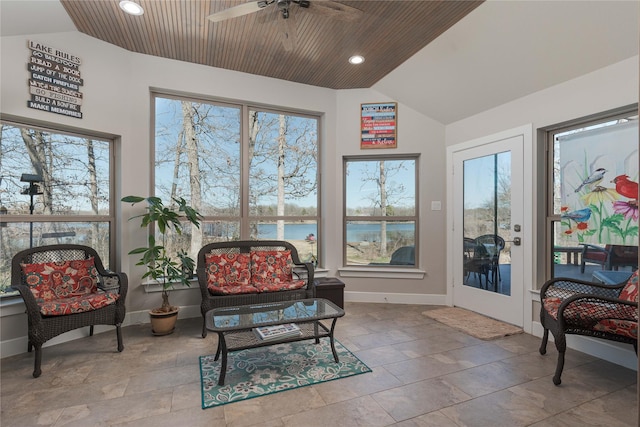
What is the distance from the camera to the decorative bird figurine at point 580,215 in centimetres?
270

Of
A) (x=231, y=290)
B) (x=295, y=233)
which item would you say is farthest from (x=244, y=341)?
(x=295, y=233)

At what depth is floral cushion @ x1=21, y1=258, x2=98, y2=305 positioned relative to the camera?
261 centimetres

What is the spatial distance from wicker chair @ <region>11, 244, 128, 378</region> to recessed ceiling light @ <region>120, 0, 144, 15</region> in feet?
7.13

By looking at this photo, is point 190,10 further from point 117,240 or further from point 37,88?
point 117,240

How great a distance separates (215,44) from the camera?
127 inches

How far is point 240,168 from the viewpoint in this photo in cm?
399

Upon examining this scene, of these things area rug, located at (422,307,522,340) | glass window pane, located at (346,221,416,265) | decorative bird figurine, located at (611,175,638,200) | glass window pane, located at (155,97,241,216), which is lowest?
area rug, located at (422,307,522,340)

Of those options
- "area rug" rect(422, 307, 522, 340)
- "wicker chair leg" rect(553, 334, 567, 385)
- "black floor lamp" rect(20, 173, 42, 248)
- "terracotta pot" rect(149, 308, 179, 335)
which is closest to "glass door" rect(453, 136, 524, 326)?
"area rug" rect(422, 307, 522, 340)

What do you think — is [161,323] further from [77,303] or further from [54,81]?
[54,81]

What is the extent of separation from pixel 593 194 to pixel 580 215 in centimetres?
21

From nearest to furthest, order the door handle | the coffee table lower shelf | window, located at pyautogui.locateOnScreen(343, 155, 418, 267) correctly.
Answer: the coffee table lower shelf, the door handle, window, located at pyautogui.locateOnScreen(343, 155, 418, 267)

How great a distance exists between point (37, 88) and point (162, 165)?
48.7 inches

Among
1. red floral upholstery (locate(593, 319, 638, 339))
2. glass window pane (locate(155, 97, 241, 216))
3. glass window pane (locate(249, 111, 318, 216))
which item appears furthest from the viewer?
glass window pane (locate(249, 111, 318, 216))

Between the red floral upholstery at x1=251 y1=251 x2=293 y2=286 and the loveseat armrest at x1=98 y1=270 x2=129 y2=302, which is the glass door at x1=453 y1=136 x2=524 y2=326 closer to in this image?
the red floral upholstery at x1=251 y1=251 x2=293 y2=286
